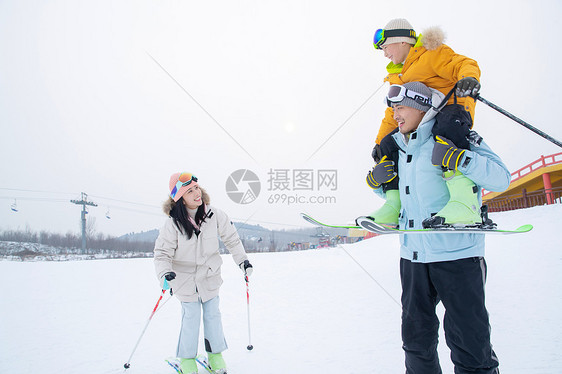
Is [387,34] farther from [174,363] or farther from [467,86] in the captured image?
[174,363]

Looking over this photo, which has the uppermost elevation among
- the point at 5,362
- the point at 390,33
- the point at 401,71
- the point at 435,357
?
the point at 390,33

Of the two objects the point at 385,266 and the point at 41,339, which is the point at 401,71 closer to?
the point at 41,339

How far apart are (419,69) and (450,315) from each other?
144 centimetres

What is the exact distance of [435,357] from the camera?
1718mm

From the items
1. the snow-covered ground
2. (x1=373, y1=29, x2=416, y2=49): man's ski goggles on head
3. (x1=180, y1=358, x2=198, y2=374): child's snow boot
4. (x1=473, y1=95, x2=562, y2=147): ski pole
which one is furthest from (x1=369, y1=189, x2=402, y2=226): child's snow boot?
(x1=180, y1=358, x2=198, y2=374): child's snow boot

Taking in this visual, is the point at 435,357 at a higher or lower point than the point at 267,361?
higher

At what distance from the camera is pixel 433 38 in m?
1.80

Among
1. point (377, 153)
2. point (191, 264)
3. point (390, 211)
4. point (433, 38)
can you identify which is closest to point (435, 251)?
point (390, 211)

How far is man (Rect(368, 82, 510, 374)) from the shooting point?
143cm

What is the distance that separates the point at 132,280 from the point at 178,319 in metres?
3.61

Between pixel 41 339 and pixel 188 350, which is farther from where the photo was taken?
pixel 41 339

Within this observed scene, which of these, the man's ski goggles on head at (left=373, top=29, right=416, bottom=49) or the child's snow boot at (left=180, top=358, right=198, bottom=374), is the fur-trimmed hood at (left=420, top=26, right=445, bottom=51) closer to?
the man's ski goggles on head at (left=373, top=29, right=416, bottom=49)

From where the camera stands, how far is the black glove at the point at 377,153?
205 cm

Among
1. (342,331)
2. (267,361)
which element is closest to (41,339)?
(267,361)
